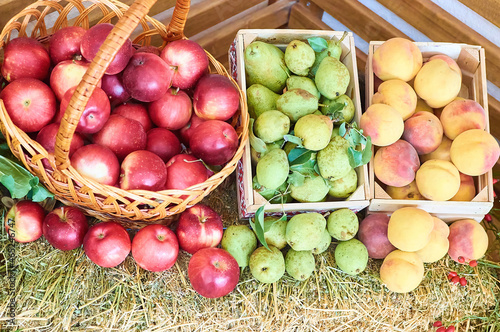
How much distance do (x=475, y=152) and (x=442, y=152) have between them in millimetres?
146

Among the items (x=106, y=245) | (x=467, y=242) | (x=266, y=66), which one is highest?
(x=266, y=66)

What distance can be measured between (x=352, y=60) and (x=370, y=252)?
783 mm

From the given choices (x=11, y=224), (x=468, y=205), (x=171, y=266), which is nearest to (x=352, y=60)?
(x=468, y=205)

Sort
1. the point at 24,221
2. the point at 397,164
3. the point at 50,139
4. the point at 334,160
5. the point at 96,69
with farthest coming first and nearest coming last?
1. the point at 397,164
2. the point at 334,160
3. the point at 24,221
4. the point at 50,139
5. the point at 96,69

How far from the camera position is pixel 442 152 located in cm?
175

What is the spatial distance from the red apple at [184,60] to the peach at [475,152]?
1.01 meters

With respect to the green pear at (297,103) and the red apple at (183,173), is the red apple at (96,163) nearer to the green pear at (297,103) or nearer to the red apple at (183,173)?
the red apple at (183,173)

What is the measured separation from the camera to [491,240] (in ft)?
6.89

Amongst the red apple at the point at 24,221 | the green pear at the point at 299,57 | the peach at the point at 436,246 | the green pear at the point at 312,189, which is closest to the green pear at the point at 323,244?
the green pear at the point at 312,189

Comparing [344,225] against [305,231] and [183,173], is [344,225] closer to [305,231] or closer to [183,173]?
[305,231]

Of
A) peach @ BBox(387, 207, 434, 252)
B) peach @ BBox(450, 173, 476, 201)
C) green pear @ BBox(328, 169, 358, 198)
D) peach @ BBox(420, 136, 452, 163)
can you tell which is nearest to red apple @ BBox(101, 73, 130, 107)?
green pear @ BBox(328, 169, 358, 198)

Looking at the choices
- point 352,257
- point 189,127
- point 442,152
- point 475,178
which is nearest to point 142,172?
point 189,127

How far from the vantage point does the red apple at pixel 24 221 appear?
145cm

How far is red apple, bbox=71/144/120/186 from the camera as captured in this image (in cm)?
129
